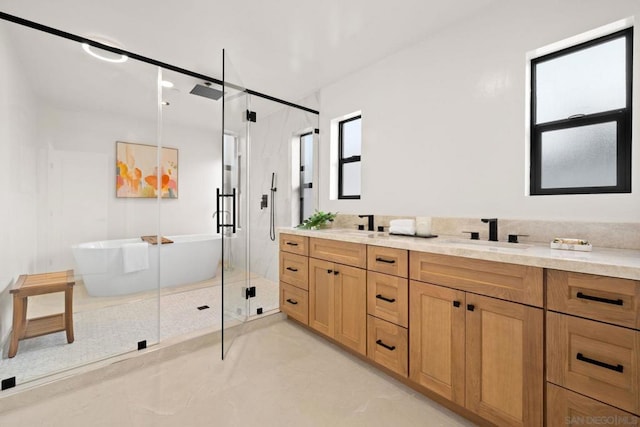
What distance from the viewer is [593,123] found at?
5.49 ft

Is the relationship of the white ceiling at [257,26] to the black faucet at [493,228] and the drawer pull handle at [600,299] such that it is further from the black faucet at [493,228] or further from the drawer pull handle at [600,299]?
Answer: the drawer pull handle at [600,299]

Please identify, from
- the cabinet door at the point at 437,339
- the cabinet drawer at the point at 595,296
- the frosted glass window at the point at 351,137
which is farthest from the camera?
the frosted glass window at the point at 351,137

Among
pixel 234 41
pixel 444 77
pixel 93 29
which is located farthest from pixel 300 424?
pixel 93 29

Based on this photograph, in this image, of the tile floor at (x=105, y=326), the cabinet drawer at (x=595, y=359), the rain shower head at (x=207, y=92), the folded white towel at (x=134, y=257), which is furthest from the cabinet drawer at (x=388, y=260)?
the rain shower head at (x=207, y=92)

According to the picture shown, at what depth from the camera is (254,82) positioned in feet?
10.5

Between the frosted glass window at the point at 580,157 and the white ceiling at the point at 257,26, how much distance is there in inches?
41.1

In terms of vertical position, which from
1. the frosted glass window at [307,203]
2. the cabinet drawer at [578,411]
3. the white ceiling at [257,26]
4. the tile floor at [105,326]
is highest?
the white ceiling at [257,26]

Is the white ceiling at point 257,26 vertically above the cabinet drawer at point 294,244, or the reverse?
the white ceiling at point 257,26

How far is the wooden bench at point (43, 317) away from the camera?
1969 millimetres

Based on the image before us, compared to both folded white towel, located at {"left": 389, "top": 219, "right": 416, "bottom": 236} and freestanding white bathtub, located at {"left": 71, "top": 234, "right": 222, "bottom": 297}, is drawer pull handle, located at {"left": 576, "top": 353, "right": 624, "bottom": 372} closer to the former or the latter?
folded white towel, located at {"left": 389, "top": 219, "right": 416, "bottom": 236}

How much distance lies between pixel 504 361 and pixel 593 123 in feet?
4.93

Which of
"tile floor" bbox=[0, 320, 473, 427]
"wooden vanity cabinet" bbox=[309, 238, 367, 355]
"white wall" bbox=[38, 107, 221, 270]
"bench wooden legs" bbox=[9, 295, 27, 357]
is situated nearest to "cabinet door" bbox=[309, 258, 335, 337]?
"wooden vanity cabinet" bbox=[309, 238, 367, 355]

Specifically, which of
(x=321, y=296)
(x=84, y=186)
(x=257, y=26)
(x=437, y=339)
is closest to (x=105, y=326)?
(x=84, y=186)

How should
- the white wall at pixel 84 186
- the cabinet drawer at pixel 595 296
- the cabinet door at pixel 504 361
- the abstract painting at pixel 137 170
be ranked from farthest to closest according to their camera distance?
the abstract painting at pixel 137 170 < the white wall at pixel 84 186 < the cabinet door at pixel 504 361 < the cabinet drawer at pixel 595 296
